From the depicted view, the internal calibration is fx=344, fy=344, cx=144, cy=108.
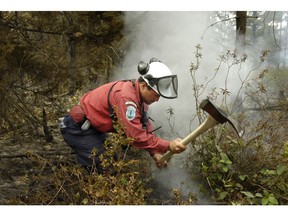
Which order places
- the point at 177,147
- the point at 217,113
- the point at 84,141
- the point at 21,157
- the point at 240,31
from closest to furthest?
the point at 217,113 → the point at 177,147 → the point at 84,141 → the point at 21,157 → the point at 240,31

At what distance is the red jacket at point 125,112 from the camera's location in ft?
10.6

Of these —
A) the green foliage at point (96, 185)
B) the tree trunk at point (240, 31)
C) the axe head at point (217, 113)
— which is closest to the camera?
the green foliage at point (96, 185)

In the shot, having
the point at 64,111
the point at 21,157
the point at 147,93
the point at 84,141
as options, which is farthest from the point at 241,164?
the point at 64,111

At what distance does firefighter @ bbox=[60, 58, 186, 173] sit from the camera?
3.23 m

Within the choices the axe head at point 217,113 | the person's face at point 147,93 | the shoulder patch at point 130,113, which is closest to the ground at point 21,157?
the shoulder patch at point 130,113

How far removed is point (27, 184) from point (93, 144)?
1032mm

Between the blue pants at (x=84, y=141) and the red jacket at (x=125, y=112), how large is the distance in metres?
0.13

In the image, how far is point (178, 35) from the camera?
5.54m

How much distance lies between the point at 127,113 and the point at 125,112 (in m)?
0.02

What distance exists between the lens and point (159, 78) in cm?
332

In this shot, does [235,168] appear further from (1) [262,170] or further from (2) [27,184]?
(2) [27,184]

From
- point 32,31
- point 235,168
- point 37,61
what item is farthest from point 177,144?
point 32,31

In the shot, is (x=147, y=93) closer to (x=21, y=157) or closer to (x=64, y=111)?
(x=21, y=157)

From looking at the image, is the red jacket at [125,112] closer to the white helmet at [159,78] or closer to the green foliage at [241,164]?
the white helmet at [159,78]
